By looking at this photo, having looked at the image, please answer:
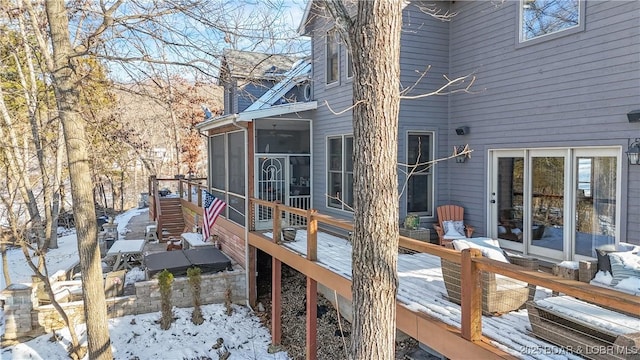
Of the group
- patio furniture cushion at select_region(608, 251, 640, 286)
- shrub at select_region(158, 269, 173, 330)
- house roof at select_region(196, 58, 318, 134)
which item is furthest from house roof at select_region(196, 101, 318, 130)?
patio furniture cushion at select_region(608, 251, 640, 286)

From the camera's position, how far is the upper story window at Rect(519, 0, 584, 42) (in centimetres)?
593

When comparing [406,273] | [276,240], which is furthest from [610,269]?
[276,240]

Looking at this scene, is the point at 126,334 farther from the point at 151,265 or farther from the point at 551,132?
the point at 551,132

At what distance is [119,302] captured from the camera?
8859 millimetres

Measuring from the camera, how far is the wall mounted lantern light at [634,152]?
512 cm

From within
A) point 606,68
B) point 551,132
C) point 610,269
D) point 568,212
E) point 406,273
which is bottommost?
point 406,273

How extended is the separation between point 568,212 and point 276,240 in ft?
16.7

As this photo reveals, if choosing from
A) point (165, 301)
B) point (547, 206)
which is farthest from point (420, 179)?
point (165, 301)

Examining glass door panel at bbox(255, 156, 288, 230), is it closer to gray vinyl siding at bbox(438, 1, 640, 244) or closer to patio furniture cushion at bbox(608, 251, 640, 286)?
gray vinyl siding at bbox(438, 1, 640, 244)

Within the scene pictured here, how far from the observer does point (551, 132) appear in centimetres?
623

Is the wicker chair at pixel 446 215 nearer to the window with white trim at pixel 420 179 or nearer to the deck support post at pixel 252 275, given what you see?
the window with white trim at pixel 420 179

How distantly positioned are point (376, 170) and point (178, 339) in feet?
22.9

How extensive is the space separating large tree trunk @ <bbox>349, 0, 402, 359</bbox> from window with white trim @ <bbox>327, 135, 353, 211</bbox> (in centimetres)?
593

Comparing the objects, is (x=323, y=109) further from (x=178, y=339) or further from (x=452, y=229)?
Answer: (x=178, y=339)
